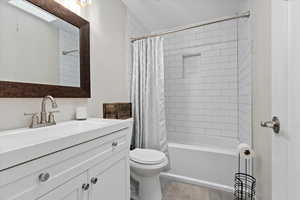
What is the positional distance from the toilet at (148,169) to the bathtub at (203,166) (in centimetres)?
53

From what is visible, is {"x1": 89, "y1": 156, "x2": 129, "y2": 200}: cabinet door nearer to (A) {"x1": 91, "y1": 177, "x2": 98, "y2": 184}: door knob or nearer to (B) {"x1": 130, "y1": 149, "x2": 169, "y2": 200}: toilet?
(A) {"x1": 91, "y1": 177, "x2": 98, "y2": 184}: door knob

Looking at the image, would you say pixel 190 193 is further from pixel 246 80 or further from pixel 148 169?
pixel 246 80

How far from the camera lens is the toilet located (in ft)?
4.70

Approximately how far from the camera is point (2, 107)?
901mm

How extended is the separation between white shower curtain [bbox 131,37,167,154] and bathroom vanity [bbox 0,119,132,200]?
73 centimetres

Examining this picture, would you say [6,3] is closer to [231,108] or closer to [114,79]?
[114,79]

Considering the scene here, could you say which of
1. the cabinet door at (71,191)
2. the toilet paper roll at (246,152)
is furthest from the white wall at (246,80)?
the cabinet door at (71,191)

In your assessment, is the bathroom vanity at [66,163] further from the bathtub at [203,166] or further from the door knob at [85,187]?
the bathtub at [203,166]

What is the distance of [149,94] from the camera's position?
1938mm

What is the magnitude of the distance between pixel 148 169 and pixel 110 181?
1.58ft

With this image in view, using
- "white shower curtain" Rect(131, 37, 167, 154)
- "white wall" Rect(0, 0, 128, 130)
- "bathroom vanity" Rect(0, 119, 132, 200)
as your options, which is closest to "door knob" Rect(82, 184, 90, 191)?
"bathroom vanity" Rect(0, 119, 132, 200)

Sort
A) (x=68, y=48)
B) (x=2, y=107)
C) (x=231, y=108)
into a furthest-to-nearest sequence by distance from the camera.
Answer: (x=231, y=108) → (x=68, y=48) → (x=2, y=107)

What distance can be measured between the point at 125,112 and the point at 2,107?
3.80 ft

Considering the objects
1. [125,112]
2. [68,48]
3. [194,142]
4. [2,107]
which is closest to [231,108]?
[194,142]
